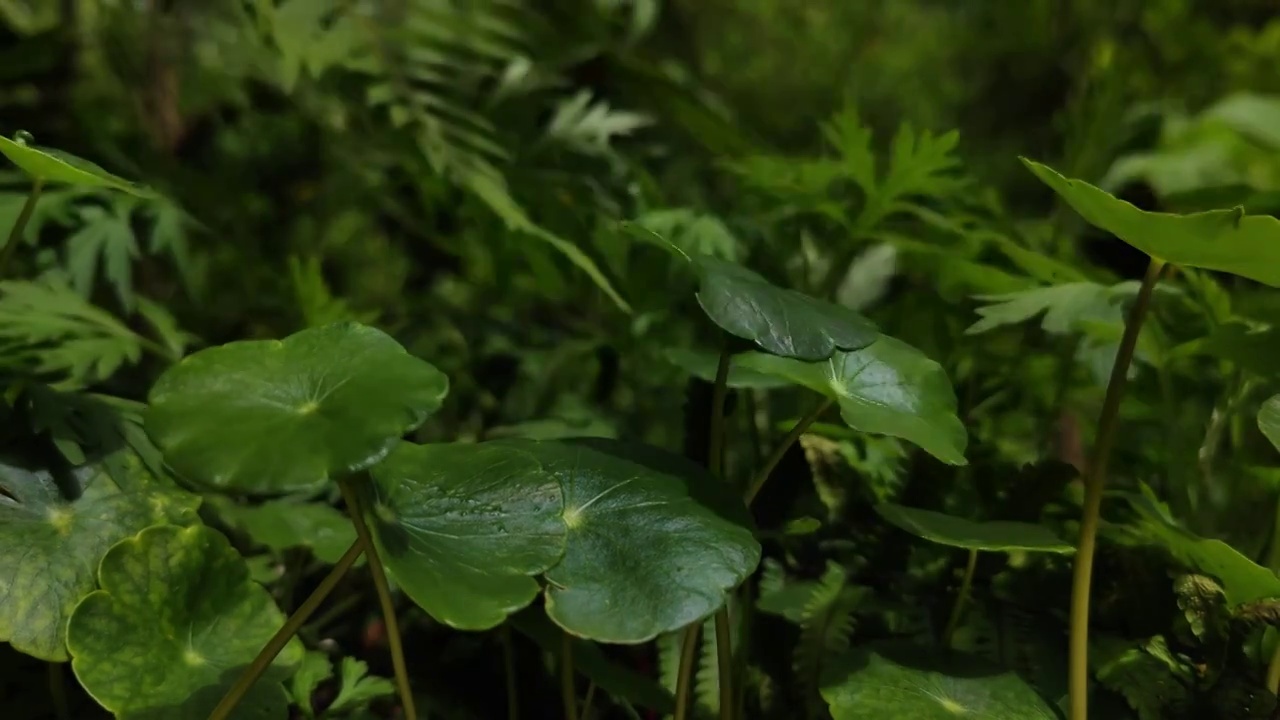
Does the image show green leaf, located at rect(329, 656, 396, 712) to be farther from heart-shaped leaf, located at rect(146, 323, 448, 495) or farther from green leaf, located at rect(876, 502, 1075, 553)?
green leaf, located at rect(876, 502, 1075, 553)

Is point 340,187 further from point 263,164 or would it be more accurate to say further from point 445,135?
point 445,135

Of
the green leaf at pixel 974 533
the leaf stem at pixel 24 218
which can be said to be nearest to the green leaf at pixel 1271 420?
the green leaf at pixel 974 533

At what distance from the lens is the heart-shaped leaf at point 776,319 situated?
1.53 feet

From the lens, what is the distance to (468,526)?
1.59 ft

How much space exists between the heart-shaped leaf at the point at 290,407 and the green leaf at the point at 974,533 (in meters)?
0.28

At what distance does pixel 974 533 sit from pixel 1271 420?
0.62 feet

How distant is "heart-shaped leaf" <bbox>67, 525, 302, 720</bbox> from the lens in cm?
47

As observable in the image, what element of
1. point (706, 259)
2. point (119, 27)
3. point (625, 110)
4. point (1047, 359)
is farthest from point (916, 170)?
point (119, 27)

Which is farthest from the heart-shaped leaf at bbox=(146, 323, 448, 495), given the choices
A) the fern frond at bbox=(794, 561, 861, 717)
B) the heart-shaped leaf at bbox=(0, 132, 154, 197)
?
the fern frond at bbox=(794, 561, 861, 717)

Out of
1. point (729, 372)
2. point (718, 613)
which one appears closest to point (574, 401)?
point (729, 372)

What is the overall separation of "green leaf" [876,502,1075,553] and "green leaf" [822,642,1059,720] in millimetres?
81

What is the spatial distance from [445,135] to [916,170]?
0.48 m

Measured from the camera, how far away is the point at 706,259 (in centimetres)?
54

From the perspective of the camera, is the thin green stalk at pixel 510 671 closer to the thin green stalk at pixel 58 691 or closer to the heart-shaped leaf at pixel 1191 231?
the thin green stalk at pixel 58 691
